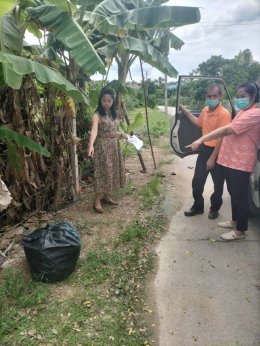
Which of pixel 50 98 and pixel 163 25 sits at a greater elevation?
pixel 163 25

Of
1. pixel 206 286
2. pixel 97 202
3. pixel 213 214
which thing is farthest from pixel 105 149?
pixel 206 286

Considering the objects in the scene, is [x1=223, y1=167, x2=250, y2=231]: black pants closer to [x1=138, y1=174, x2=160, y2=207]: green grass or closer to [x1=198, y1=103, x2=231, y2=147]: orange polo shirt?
[x1=198, y1=103, x2=231, y2=147]: orange polo shirt

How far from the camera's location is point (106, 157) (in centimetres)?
442

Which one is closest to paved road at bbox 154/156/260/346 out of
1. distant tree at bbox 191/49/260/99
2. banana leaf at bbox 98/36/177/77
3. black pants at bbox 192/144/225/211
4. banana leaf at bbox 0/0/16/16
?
black pants at bbox 192/144/225/211

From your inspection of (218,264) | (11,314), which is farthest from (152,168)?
(11,314)

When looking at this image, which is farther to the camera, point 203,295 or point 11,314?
point 203,295

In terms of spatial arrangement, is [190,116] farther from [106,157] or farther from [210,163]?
[106,157]

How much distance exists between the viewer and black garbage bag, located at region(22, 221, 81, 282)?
2.88m

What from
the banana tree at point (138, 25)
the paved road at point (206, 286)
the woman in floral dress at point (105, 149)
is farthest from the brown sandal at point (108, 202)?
the banana tree at point (138, 25)

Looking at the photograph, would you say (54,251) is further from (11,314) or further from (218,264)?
(218,264)

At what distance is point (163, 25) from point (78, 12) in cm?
120

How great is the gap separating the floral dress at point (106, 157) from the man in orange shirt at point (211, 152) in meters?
1.14

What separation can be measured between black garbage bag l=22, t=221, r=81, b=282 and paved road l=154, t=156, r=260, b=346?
909 millimetres

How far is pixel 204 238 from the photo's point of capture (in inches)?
155
